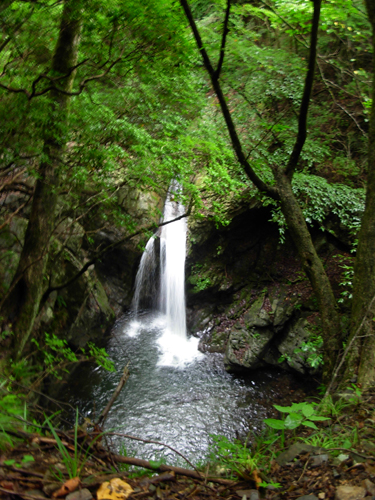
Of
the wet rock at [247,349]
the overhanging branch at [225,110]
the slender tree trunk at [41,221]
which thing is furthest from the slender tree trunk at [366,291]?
the slender tree trunk at [41,221]

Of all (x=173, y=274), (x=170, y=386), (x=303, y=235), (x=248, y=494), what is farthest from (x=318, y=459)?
(x=173, y=274)

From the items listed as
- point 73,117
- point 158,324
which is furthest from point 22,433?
point 158,324

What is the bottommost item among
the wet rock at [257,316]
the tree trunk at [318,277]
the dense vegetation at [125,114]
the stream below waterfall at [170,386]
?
the stream below waterfall at [170,386]

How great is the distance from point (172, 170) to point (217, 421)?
15.6 ft

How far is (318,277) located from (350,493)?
306 centimetres

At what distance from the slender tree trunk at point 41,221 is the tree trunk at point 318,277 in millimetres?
3202

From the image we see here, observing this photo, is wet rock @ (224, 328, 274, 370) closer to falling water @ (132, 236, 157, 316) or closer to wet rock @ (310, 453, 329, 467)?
falling water @ (132, 236, 157, 316)

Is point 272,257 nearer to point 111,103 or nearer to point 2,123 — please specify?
point 111,103

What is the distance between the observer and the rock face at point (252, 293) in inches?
279

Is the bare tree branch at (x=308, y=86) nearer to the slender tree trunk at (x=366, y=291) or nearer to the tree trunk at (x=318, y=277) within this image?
the tree trunk at (x=318, y=277)

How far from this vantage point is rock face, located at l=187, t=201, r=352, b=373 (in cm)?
708

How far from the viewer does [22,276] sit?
4.34 metres

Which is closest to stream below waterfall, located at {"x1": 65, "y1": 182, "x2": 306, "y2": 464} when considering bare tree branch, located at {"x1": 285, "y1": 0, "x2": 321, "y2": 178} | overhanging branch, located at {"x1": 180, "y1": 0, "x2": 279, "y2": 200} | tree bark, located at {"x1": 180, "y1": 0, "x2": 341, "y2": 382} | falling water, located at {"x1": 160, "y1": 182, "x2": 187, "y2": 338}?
falling water, located at {"x1": 160, "y1": 182, "x2": 187, "y2": 338}

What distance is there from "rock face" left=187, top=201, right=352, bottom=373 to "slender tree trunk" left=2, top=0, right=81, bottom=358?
4812mm
